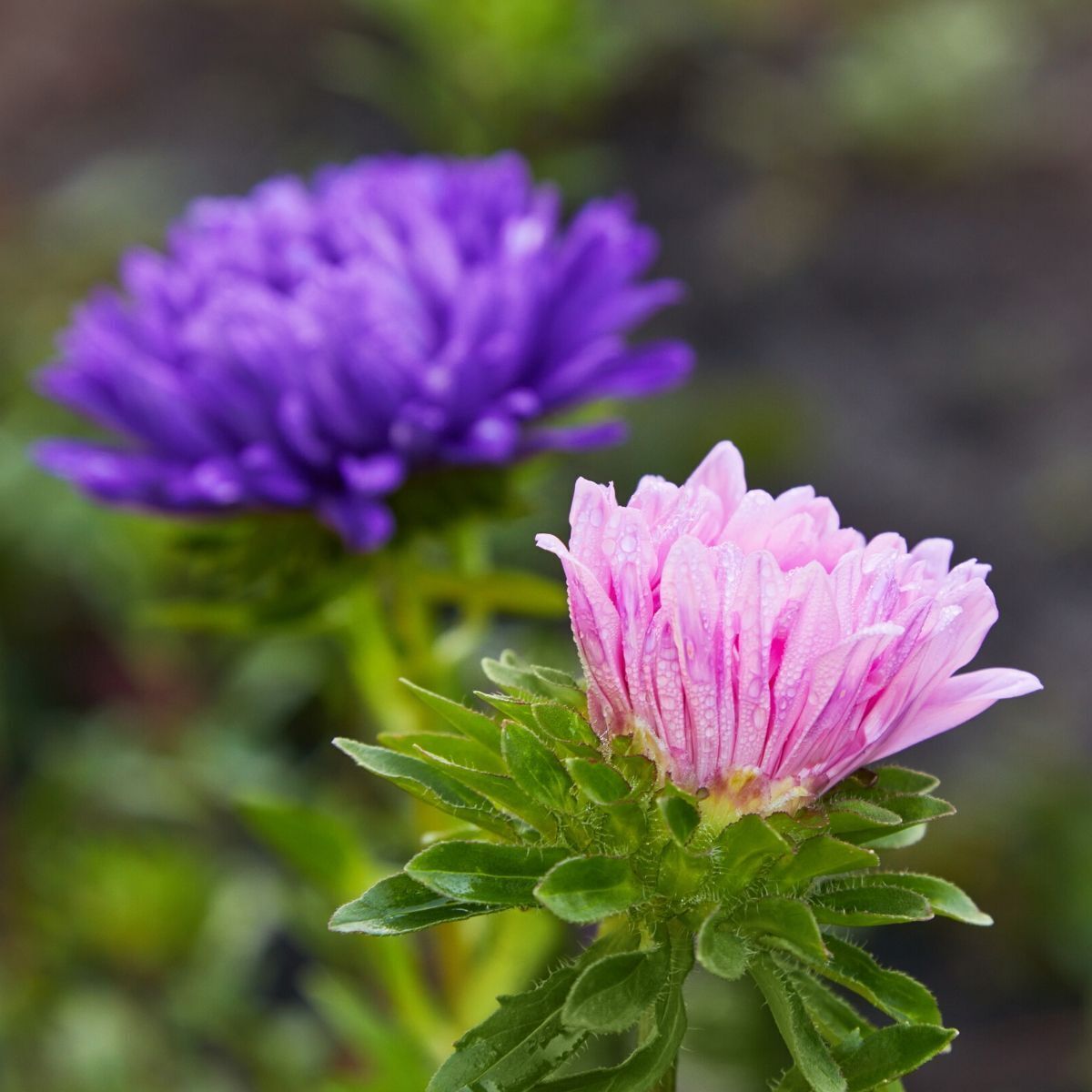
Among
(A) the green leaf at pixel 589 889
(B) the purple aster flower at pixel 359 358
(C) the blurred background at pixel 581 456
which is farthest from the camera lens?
(C) the blurred background at pixel 581 456

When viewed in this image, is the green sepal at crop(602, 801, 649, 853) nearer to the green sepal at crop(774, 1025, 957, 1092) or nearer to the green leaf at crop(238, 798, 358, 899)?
the green sepal at crop(774, 1025, 957, 1092)

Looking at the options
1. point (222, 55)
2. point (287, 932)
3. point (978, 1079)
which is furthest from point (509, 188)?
point (222, 55)

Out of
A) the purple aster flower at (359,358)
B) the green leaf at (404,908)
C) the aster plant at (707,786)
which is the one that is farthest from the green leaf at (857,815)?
the purple aster flower at (359,358)

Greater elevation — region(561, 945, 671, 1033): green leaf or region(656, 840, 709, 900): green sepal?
region(656, 840, 709, 900): green sepal

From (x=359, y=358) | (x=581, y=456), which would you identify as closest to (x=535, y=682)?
(x=359, y=358)

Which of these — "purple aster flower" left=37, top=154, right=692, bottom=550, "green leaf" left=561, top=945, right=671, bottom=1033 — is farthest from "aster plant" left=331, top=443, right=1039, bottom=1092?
"purple aster flower" left=37, top=154, right=692, bottom=550

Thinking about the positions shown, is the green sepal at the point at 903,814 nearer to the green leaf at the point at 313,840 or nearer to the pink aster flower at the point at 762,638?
the pink aster flower at the point at 762,638

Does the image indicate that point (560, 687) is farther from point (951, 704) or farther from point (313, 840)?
point (313, 840)
